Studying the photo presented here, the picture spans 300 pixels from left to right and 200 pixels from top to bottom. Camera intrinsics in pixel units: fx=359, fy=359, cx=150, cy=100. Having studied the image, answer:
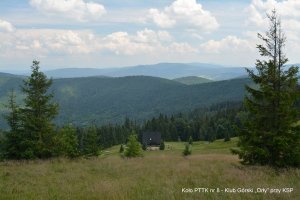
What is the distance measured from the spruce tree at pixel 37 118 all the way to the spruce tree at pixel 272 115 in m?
15.8

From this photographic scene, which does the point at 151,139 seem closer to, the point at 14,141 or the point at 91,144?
the point at 91,144

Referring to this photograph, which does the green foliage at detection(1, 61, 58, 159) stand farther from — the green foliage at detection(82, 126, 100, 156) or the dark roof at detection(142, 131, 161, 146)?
the dark roof at detection(142, 131, 161, 146)

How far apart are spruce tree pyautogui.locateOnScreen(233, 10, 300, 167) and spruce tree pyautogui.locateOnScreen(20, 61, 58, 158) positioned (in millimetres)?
15837

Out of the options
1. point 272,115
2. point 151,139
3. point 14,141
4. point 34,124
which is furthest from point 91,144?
point 151,139

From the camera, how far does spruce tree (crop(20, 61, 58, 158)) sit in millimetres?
26781

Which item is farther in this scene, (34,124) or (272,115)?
(34,124)

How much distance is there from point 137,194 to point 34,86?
68.0 feet

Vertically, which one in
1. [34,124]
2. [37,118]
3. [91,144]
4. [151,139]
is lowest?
[151,139]

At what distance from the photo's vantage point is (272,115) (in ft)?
54.6

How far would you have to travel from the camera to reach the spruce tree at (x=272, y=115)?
16.2 meters

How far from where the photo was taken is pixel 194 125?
14062 centimetres

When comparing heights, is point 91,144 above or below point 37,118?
below

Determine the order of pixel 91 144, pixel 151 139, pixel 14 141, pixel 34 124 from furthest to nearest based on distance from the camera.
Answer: pixel 151 139 < pixel 91 144 < pixel 14 141 < pixel 34 124

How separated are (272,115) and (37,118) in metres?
17.6
